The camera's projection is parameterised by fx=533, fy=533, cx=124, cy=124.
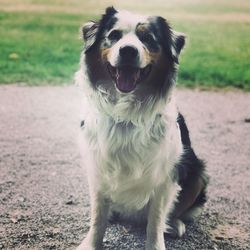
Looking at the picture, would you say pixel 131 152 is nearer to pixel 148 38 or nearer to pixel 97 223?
pixel 97 223

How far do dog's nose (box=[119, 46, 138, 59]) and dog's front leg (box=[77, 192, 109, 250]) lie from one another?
74 cm

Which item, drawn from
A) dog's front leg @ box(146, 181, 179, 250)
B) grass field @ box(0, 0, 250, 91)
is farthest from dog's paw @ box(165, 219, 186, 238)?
grass field @ box(0, 0, 250, 91)

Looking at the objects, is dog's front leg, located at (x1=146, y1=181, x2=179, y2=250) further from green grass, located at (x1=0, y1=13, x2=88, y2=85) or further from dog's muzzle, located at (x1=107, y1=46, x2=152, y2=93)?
green grass, located at (x1=0, y1=13, x2=88, y2=85)

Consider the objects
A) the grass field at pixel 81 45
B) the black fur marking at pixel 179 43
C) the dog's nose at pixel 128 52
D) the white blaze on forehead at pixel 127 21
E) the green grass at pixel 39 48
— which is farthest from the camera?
the green grass at pixel 39 48

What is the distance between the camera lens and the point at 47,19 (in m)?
5.05

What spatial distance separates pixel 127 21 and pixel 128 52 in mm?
197

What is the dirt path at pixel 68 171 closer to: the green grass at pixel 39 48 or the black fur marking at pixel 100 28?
the green grass at pixel 39 48

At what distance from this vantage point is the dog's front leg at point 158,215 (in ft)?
8.77

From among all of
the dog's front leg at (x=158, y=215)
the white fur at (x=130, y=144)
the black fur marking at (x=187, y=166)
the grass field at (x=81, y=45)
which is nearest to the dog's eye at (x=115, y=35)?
the white fur at (x=130, y=144)

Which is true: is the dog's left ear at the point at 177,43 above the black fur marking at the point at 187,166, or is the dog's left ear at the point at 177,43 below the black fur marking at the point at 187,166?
above

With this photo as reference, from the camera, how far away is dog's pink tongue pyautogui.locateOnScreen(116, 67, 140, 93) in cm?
247

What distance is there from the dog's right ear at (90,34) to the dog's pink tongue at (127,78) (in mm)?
194

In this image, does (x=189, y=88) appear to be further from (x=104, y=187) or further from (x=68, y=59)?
(x=104, y=187)

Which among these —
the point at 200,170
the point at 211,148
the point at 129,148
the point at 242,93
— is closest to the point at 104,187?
the point at 129,148
